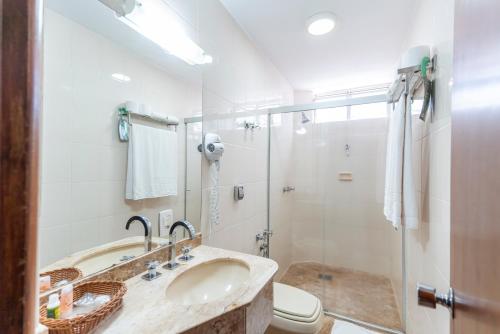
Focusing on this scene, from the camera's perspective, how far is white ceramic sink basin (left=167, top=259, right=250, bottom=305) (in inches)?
39.7

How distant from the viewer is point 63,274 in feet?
2.57

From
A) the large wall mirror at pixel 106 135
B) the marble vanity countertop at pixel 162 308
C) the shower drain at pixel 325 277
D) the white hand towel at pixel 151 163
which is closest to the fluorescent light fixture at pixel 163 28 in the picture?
the large wall mirror at pixel 106 135

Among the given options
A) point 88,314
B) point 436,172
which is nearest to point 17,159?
point 88,314

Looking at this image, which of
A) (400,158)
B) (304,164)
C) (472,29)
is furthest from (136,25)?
(304,164)

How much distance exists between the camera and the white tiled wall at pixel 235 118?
1465mm

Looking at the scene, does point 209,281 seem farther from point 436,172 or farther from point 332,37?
point 332,37

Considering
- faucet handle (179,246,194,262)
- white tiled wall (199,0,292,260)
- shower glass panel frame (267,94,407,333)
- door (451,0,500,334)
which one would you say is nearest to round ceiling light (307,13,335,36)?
white tiled wall (199,0,292,260)

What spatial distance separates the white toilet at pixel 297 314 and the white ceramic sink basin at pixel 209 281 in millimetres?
547

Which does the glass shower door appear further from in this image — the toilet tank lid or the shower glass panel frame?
the toilet tank lid

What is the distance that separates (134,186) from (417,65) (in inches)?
58.4

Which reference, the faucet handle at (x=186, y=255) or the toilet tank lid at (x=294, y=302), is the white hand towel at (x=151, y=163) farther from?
the toilet tank lid at (x=294, y=302)

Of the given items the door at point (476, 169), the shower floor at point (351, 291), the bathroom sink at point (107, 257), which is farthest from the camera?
the shower floor at point (351, 291)

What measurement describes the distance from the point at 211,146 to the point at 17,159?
1123mm

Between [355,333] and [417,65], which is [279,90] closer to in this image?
[417,65]
